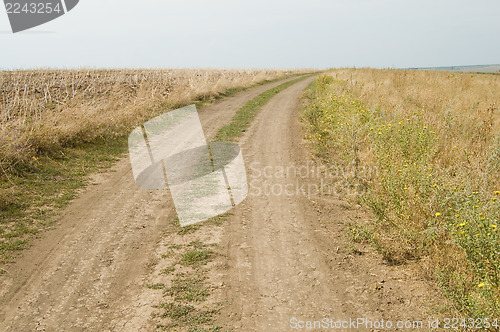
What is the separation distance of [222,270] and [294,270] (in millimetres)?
929

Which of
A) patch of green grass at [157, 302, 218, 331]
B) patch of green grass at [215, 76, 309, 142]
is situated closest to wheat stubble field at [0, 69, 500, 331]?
patch of green grass at [157, 302, 218, 331]

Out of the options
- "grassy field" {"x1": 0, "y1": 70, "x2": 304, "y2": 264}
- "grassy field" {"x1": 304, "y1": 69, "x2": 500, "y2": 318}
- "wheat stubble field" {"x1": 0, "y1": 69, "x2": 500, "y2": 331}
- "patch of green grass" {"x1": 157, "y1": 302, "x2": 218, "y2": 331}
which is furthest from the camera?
"grassy field" {"x1": 0, "y1": 70, "x2": 304, "y2": 264}

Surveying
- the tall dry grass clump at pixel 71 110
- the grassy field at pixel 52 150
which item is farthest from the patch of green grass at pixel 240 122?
the tall dry grass clump at pixel 71 110

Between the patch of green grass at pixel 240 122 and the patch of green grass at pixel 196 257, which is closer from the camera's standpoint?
the patch of green grass at pixel 196 257

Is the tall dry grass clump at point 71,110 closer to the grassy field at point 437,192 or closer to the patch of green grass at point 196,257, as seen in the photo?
the patch of green grass at point 196,257

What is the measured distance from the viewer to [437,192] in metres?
4.19

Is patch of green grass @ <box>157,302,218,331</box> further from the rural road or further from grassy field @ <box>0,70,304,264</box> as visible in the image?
grassy field @ <box>0,70,304,264</box>

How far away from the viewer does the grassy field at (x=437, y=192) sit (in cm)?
318

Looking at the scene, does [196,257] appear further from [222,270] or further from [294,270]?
[294,270]

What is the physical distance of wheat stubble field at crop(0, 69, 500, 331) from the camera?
345 cm

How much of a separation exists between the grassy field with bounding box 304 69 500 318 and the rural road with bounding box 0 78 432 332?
462 mm

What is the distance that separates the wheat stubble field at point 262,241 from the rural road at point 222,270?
0.06 ft

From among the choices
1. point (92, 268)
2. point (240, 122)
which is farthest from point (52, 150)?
point (240, 122)

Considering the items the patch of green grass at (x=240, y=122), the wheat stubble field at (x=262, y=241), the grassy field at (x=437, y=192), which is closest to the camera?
the grassy field at (x=437, y=192)
